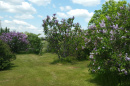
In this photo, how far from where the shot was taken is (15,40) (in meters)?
26.7

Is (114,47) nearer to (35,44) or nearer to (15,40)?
(35,44)

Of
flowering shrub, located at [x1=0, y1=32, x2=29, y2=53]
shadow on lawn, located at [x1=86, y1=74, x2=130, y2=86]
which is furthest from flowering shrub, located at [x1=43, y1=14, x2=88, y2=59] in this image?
flowering shrub, located at [x1=0, y1=32, x2=29, y2=53]

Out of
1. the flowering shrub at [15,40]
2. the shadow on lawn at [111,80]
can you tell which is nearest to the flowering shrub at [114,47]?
the shadow on lawn at [111,80]

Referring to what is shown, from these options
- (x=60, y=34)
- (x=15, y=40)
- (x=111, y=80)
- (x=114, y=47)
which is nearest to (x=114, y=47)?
(x=114, y=47)

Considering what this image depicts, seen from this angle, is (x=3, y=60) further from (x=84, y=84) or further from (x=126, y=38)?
(x=126, y=38)

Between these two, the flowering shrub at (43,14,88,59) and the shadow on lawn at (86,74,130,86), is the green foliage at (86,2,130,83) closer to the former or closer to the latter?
the shadow on lawn at (86,74,130,86)

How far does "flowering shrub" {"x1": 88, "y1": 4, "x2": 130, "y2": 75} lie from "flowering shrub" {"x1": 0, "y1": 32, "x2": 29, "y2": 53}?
21.2m

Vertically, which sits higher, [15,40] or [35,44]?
[15,40]

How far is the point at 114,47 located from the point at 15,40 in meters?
22.4

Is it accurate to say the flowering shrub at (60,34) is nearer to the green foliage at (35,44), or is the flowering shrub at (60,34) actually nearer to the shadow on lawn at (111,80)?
the shadow on lawn at (111,80)

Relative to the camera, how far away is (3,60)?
42.2 feet

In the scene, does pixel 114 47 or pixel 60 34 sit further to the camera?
pixel 60 34

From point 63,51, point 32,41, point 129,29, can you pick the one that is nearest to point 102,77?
point 129,29

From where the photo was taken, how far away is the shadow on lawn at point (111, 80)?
765 centimetres
